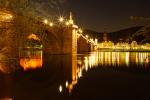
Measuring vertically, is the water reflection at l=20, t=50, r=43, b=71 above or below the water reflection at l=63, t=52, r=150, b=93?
above

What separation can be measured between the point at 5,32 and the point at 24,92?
7.55m

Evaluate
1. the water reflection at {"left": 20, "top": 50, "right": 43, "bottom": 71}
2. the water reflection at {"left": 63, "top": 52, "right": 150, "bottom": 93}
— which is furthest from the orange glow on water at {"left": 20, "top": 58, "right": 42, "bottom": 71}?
the water reflection at {"left": 63, "top": 52, "right": 150, "bottom": 93}

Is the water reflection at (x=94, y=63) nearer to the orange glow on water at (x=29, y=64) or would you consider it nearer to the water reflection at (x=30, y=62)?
the orange glow on water at (x=29, y=64)

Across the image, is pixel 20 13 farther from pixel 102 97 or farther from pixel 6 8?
pixel 102 97

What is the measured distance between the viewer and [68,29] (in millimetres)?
89375

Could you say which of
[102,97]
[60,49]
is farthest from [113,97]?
[60,49]

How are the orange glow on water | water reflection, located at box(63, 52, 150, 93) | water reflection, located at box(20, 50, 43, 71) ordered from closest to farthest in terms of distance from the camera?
water reflection, located at box(63, 52, 150, 93) < the orange glow on water < water reflection, located at box(20, 50, 43, 71)

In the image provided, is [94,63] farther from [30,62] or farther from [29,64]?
[29,64]

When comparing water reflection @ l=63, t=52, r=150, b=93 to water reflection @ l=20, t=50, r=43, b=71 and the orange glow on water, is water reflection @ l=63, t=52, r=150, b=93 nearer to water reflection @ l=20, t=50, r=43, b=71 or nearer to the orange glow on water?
the orange glow on water

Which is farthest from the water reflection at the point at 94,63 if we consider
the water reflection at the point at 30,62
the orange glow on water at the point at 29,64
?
the water reflection at the point at 30,62

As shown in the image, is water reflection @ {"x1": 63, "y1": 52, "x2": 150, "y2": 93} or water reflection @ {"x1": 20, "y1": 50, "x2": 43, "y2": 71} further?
→ water reflection @ {"x1": 20, "y1": 50, "x2": 43, "y2": 71}


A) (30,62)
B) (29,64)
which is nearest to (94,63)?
(30,62)

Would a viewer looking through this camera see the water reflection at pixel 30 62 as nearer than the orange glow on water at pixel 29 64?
No

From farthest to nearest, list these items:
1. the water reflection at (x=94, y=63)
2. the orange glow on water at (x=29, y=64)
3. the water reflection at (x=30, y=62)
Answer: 1. the water reflection at (x=30, y=62)
2. the orange glow on water at (x=29, y=64)
3. the water reflection at (x=94, y=63)
